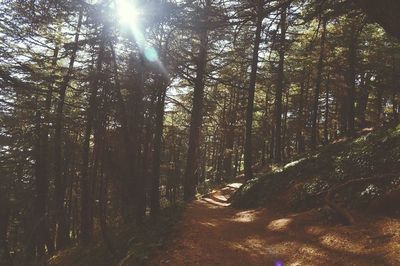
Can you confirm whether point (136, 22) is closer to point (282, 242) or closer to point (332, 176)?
point (282, 242)

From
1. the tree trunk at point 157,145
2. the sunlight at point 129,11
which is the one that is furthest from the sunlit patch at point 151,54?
the sunlight at point 129,11

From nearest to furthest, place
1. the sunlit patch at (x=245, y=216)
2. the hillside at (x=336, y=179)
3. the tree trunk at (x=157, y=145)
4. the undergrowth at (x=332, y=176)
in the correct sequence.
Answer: the hillside at (x=336, y=179)
the undergrowth at (x=332, y=176)
the sunlit patch at (x=245, y=216)
the tree trunk at (x=157, y=145)

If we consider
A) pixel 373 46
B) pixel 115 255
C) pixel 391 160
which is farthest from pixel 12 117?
pixel 373 46

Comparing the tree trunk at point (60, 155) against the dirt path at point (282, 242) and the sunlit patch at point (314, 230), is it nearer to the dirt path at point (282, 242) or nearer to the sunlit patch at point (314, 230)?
the dirt path at point (282, 242)

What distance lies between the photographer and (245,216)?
13.6 meters

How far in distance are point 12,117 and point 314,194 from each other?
12846 millimetres

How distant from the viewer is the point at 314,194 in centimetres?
1210

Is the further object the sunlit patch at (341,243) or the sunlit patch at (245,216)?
the sunlit patch at (245,216)

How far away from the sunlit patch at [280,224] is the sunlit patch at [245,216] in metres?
1.30

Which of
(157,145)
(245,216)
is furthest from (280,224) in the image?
(157,145)

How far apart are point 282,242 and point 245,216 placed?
4075mm

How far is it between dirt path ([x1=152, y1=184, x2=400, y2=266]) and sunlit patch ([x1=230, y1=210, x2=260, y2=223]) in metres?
0.04

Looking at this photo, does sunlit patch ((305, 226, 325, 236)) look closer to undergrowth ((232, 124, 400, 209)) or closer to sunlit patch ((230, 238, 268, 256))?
sunlit patch ((230, 238, 268, 256))

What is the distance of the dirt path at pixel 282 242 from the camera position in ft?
25.0
